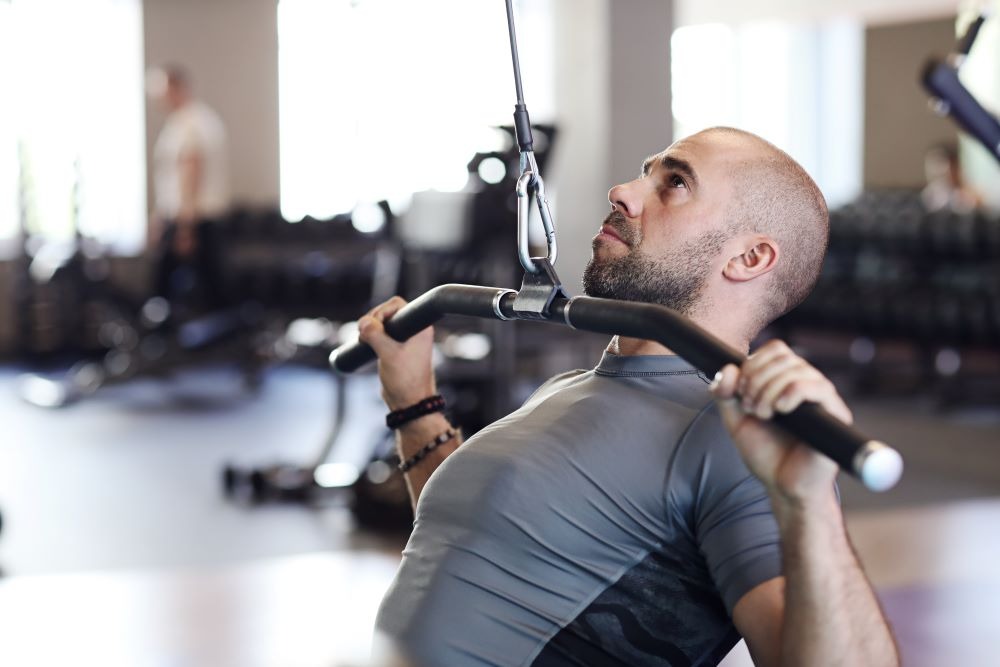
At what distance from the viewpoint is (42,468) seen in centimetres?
446

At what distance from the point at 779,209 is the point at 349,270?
6578mm

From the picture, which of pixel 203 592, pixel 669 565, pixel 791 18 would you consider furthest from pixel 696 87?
pixel 669 565

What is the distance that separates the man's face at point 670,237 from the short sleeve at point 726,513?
160 mm

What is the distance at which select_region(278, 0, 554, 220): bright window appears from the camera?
8.16m

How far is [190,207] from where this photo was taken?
6742 mm

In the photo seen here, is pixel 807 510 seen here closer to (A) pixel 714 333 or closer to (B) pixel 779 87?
(A) pixel 714 333

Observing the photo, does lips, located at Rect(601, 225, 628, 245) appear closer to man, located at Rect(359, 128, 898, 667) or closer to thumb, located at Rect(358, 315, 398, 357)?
man, located at Rect(359, 128, 898, 667)

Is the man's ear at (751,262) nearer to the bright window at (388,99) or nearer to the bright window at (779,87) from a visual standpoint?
the bright window at (388,99)

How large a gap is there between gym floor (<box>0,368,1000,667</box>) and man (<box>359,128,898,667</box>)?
0.26 m

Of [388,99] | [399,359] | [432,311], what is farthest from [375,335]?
[388,99]

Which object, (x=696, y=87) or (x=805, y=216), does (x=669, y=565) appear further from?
(x=696, y=87)

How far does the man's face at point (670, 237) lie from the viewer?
117cm

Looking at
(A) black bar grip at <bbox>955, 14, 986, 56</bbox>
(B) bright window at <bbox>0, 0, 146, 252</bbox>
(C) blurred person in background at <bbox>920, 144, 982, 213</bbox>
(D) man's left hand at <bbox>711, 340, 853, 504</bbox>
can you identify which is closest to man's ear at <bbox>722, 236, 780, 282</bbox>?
(D) man's left hand at <bbox>711, 340, 853, 504</bbox>

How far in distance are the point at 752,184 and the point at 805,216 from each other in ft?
0.23
